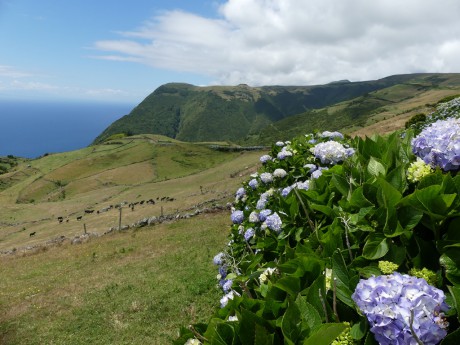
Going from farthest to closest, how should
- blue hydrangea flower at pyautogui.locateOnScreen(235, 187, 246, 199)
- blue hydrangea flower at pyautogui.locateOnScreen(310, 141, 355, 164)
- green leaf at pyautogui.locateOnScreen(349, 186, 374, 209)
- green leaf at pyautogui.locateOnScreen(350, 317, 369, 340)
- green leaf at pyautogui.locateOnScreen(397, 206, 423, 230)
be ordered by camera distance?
1. blue hydrangea flower at pyautogui.locateOnScreen(235, 187, 246, 199)
2. blue hydrangea flower at pyautogui.locateOnScreen(310, 141, 355, 164)
3. green leaf at pyautogui.locateOnScreen(349, 186, 374, 209)
4. green leaf at pyautogui.locateOnScreen(397, 206, 423, 230)
5. green leaf at pyautogui.locateOnScreen(350, 317, 369, 340)

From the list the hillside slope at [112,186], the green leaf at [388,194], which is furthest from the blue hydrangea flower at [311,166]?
the hillside slope at [112,186]

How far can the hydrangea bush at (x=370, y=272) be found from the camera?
1.60m

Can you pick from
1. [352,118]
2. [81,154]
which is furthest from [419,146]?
[352,118]

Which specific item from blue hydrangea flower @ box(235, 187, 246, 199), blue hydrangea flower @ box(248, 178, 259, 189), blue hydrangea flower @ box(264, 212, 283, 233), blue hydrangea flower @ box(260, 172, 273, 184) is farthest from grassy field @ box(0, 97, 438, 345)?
blue hydrangea flower @ box(264, 212, 283, 233)

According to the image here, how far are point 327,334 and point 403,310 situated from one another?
35 cm

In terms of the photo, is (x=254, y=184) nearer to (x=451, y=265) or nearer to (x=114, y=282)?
(x=451, y=265)

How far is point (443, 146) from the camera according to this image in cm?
257

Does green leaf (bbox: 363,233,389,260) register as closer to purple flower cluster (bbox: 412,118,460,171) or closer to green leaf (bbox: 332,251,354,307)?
green leaf (bbox: 332,251,354,307)

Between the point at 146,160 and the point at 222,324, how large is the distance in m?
99.7

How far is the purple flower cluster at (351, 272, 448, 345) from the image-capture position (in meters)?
1.55

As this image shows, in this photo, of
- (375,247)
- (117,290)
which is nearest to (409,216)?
(375,247)

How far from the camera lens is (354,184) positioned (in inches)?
113

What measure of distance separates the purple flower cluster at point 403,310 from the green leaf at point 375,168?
1.29 meters

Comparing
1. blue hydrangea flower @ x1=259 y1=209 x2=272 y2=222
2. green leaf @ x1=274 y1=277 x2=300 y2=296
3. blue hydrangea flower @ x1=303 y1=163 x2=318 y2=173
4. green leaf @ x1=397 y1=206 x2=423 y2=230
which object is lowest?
blue hydrangea flower @ x1=259 y1=209 x2=272 y2=222
